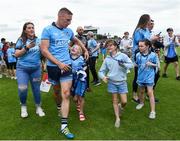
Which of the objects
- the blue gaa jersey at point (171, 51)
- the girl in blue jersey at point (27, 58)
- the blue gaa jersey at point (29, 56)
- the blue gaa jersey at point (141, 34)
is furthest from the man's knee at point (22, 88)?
the blue gaa jersey at point (171, 51)

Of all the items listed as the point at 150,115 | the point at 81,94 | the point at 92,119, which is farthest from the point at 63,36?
the point at 150,115

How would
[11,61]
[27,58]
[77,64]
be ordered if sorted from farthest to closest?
[11,61]
[77,64]
[27,58]

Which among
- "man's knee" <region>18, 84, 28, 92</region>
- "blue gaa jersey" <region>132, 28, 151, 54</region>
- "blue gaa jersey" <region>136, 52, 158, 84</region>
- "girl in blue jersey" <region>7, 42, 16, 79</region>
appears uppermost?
"blue gaa jersey" <region>132, 28, 151, 54</region>

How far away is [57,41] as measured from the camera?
226 inches

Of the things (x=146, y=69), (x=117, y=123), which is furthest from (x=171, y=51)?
(x=117, y=123)

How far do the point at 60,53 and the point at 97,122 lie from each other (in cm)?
168

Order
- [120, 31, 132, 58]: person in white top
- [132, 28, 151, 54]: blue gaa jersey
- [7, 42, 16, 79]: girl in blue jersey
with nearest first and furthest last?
1. [132, 28, 151, 54]: blue gaa jersey
2. [7, 42, 16, 79]: girl in blue jersey
3. [120, 31, 132, 58]: person in white top

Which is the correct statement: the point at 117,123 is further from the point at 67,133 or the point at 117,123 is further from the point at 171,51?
the point at 171,51

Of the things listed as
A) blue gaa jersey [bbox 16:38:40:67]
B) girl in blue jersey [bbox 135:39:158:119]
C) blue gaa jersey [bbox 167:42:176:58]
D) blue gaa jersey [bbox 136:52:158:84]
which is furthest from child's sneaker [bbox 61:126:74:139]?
blue gaa jersey [bbox 167:42:176:58]

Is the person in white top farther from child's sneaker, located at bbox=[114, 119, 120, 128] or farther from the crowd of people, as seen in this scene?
child's sneaker, located at bbox=[114, 119, 120, 128]

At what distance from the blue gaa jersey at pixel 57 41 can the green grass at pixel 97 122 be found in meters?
1.34

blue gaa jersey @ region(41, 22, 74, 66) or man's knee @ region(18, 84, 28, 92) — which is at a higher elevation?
blue gaa jersey @ region(41, 22, 74, 66)

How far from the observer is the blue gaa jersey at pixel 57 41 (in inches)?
224

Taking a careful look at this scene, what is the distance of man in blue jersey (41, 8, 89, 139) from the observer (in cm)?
564
